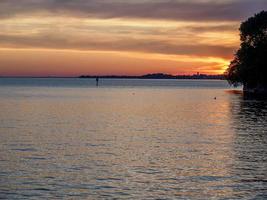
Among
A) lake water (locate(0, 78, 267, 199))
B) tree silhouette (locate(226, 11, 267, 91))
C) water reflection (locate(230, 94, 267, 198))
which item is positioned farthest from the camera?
tree silhouette (locate(226, 11, 267, 91))

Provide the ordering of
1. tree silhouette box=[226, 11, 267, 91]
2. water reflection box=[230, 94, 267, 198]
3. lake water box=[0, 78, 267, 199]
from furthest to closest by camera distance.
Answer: tree silhouette box=[226, 11, 267, 91] < water reflection box=[230, 94, 267, 198] < lake water box=[0, 78, 267, 199]

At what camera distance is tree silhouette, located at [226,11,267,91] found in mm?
120631

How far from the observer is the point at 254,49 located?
402 ft

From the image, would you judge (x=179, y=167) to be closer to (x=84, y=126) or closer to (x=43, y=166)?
(x=43, y=166)

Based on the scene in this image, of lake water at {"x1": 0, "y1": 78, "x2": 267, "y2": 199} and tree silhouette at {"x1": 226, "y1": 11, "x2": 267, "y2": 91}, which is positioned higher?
tree silhouette at {"x1": 226, "y1": 11, "x2": 267, "y2": 91}

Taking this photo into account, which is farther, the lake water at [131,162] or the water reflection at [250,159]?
the water reflection at [250,159]

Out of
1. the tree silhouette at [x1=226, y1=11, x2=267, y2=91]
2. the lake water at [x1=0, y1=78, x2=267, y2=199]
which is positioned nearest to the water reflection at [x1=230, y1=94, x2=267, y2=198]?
the lake water at [x1=0, y1=78, x2=267, y2=199]

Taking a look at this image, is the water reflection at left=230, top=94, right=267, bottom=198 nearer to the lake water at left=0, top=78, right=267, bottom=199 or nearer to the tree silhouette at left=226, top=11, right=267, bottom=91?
the lake water at left=0, top=78, right=267, bottom=199

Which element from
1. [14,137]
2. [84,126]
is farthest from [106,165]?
[84,126]

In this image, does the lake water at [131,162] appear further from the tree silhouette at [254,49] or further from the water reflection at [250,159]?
the tree silhouette at [254,49]

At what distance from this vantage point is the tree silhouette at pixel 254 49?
121m

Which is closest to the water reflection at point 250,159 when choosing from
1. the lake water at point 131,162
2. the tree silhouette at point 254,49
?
the lake water at point 131,162

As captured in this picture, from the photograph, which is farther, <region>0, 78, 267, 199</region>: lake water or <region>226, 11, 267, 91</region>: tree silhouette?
<region>226, 11, 267, 91</region>: tree silhouette

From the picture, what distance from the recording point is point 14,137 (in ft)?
130
